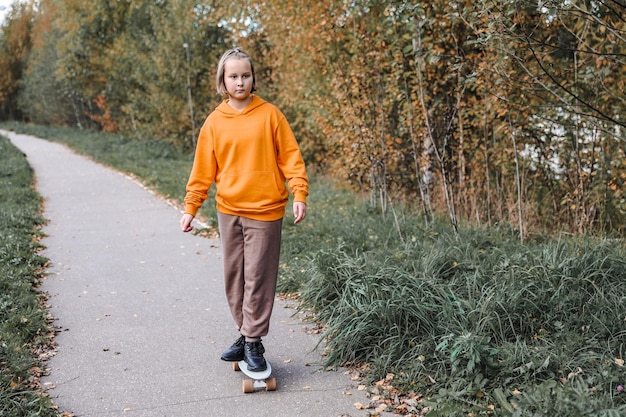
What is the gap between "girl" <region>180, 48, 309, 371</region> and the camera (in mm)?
3775

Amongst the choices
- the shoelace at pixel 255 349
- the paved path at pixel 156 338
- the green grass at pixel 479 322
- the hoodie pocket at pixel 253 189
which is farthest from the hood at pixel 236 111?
the paved path at pixel 156 338

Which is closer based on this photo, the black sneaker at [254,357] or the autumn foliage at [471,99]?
the black sneaker at [254,357]

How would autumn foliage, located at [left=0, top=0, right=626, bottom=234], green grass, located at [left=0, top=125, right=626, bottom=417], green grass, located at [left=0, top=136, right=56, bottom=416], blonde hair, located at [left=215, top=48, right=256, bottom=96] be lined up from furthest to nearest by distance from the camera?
autumn foliage, located at [left=0, top=0, right=626, bottom=234] < blonde hair, located at [left=215, top=48, right=256, bottom=96] < green grass, located at [left=0, top=136, right=56, bottom=416] < green grass, located at [left=0, top=125, right=626, bottom=417]

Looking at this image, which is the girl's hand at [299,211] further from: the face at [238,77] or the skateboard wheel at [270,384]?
the skateboard wheel at [270,384]

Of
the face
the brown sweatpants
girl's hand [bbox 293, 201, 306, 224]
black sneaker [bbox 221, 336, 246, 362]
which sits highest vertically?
the face

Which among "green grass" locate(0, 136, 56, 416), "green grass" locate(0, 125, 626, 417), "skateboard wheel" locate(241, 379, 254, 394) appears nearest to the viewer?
"green grass" locate(0, 125, 626, 417)

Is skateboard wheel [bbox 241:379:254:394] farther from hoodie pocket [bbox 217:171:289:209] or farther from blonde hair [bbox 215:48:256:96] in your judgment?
blonde hair [bbox 215:48:256:96]

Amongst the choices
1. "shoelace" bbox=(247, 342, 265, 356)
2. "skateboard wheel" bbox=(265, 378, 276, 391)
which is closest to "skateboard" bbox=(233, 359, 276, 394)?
"skateboard wheel" bbox=(265, 378, 276, 391)

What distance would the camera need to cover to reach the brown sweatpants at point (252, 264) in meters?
3.85

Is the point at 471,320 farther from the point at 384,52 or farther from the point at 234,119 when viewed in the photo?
the point at 384,52

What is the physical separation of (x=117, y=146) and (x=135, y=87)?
3.95m

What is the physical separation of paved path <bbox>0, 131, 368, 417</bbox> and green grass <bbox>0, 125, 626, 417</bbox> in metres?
0.32

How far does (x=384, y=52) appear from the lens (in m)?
7.82

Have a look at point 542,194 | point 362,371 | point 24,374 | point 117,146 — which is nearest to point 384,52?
point 542,194
